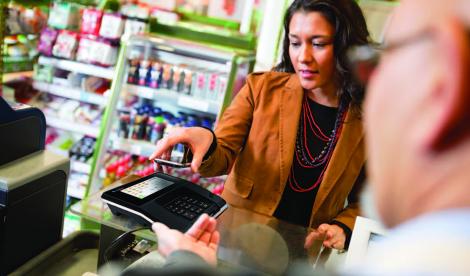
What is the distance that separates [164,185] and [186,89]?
159cm

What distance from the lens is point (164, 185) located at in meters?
1.31

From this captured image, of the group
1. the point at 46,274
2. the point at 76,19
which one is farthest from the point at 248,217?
the point at 76,19

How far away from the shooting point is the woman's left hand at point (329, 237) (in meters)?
1.37

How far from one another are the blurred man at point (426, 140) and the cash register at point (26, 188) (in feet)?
3.56

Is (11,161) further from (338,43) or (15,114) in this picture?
(338,43)

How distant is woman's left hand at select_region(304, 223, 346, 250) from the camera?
137cm

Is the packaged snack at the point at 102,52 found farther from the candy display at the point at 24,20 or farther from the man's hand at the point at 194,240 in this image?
the man's hand at the point at 194,240

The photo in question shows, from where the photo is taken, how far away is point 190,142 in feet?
4.83

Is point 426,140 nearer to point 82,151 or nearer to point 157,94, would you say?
point 157,94

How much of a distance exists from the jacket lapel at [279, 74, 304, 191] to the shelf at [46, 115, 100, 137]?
1.73 m

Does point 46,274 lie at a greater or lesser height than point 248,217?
lesser

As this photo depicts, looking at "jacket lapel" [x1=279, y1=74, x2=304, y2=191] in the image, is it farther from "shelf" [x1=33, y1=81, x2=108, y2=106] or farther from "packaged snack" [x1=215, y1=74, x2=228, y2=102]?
"shelf" [x1=33, y1=81, x2=108, y2=106]

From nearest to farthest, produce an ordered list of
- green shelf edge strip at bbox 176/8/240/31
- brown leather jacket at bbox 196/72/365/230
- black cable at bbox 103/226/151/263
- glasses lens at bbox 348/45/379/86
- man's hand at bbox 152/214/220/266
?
1. glasses lens at bbox 348/45/379/86
2. man's hand at bbox 152/214/220/266
3. black cable at bbox 103/226/151/263
4. brown leather jacket at bbox 196/72/365/230
5. green shelf edge strip at bbox 176/8/240/31

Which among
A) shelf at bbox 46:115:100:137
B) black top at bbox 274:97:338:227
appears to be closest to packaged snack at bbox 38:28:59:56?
shelf at bbox 46:115:100:137
